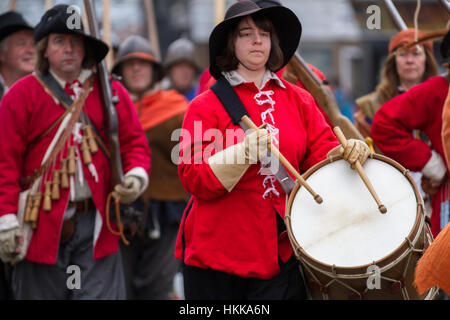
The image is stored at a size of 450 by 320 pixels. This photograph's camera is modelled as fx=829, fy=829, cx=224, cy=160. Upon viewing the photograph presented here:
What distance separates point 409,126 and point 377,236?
159cm

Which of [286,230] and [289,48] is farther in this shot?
[289,48]

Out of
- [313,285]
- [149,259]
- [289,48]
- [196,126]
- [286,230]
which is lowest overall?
[149,259]

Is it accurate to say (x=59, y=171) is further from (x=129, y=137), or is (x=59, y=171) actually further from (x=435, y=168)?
(x=435, y=168)

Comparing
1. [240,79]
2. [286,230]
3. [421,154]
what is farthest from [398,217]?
[421,154]

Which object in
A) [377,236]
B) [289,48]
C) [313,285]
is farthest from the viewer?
[289,48]

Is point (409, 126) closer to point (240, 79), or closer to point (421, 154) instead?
point (421, 154)

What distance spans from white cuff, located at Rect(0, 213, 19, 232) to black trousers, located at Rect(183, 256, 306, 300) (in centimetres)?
129

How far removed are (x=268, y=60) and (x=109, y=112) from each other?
135 cm

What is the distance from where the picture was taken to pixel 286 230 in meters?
3.85

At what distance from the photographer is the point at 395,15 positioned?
5340 mm

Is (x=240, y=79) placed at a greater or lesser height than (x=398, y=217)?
greater

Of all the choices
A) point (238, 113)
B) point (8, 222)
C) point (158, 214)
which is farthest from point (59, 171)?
point (158, 214)

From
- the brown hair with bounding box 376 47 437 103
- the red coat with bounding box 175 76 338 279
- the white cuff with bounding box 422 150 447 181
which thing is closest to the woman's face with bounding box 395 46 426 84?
the brown hair with bounding box 376 47 437 103

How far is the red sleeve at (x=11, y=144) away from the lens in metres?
4.82
